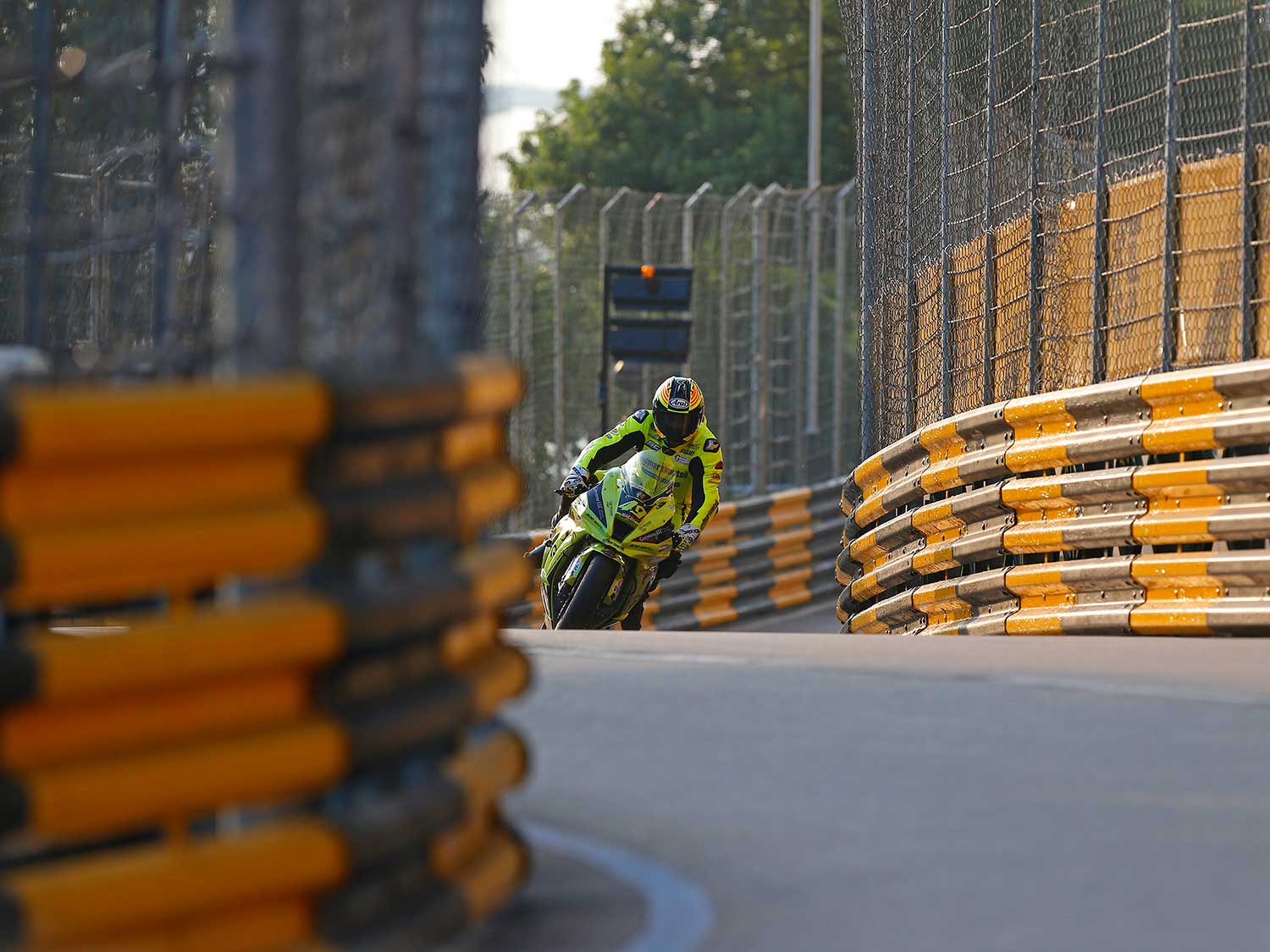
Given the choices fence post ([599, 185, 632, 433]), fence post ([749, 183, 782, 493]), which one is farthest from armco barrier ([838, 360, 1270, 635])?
fence post ([749, 183, 782, 493])

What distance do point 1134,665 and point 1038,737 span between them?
1.79 m

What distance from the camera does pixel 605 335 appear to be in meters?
23.2

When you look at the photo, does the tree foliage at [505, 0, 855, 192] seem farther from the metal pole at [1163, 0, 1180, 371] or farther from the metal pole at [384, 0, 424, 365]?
the metal pole at [384, 0, 424, 365]

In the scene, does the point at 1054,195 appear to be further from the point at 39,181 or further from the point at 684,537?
the point at 39,181

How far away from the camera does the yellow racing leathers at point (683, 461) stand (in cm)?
1522

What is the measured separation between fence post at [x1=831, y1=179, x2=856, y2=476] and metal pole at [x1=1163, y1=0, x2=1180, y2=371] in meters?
15.0

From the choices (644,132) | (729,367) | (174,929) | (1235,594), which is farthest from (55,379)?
(644,132)

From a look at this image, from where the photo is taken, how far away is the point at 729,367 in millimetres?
25672

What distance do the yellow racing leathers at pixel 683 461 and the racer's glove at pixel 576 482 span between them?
0.03 m

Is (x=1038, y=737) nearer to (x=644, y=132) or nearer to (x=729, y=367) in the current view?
(x=729, y=367)

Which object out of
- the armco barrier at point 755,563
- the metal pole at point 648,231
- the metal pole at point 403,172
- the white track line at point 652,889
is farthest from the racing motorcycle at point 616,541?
the metal pole at point 403,172

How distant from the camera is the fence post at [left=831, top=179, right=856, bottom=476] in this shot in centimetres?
2709

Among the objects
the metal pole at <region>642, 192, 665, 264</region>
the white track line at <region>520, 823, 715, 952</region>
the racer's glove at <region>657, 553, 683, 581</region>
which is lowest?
the white track line at <region>520, 823, 715, 952</region>

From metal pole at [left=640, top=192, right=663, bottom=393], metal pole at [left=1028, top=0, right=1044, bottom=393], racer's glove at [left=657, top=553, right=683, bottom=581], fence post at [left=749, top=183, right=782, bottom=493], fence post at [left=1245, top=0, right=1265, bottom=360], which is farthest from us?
fence post at [left=749, top=183, right=782, bottom=493]
